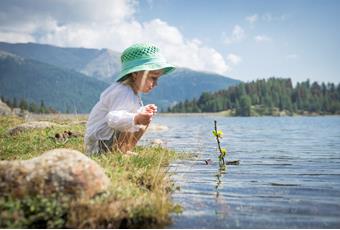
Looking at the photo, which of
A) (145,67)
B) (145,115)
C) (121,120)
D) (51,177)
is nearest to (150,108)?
(145,115)

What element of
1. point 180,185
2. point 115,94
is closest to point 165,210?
point 180,185

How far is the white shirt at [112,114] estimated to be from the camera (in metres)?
7.06

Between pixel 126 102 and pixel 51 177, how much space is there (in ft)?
9.73

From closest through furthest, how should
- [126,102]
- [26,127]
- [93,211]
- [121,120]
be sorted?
1. [93,211]
2. [121,120]
3. [126,102]
4. [26,127]

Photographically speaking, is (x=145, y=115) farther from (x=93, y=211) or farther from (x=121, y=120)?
(x=93, y=211)

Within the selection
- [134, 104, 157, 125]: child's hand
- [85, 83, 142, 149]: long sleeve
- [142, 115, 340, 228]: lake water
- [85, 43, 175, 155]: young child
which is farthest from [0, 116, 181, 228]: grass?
[85, 43, 175, 155]: young child

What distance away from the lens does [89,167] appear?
4750 millimetres

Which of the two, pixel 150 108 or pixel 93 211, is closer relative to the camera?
pixel 93 211

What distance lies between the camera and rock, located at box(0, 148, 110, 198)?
4.54 meters

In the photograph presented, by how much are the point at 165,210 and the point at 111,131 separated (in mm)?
3215

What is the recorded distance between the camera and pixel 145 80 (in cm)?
762

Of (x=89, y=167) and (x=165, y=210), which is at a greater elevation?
(x=89, y=167)

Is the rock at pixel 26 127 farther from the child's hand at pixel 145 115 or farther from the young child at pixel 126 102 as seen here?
the child's hand at pixel 145 115

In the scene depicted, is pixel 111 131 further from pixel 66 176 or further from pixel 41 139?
pixel 41 139
